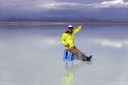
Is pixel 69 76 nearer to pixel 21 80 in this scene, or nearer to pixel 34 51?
pixel 21 80

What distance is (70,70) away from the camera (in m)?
7.24

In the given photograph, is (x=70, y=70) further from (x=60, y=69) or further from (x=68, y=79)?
(x=68, y=79)

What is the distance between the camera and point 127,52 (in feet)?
33.2

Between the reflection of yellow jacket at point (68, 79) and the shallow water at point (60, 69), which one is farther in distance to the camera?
the shallow water at point (60, 69)

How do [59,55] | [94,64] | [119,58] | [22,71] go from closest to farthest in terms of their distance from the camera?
[22,71]
[94,64]
[119,58]
[59,55]

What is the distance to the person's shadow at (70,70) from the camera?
6.00 metres

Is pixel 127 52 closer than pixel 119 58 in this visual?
No

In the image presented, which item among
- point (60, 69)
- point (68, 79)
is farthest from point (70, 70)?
point (68, 79)

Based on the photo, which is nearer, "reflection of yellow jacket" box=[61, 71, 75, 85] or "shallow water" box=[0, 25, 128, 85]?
"reflection of yellow jacket" box=[61, 71, 75, 85]

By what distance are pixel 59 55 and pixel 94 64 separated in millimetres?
1910

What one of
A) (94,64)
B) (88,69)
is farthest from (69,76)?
(94,64)

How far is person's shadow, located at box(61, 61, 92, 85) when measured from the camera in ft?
19.7

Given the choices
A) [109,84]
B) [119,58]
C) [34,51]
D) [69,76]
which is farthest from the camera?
[34,51]

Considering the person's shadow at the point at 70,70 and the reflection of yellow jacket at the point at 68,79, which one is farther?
the person's shadow at the point at 70,70
